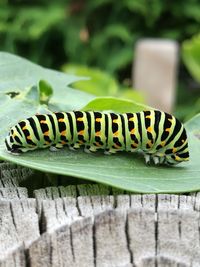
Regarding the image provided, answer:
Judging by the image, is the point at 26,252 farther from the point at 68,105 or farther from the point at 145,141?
the point at 68,105

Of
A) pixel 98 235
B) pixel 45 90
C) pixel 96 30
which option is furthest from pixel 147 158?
pixel 96 30

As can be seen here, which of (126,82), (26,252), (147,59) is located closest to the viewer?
(26,252)

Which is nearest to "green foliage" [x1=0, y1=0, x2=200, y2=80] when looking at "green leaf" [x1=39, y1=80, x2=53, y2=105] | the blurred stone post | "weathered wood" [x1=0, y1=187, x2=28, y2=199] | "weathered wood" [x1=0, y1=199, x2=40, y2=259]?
the blurred stone post

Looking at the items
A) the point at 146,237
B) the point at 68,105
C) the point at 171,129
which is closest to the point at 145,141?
the point at 171,129

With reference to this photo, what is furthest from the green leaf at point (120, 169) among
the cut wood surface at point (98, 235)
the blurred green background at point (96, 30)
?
the blurred green background at point (96, 30)

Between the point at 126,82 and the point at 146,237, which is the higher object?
the point at 146,237

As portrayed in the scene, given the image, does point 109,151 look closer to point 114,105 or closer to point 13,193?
point 114,105

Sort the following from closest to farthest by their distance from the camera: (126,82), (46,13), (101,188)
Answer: (101,188) → (46,13) → (126,82)
